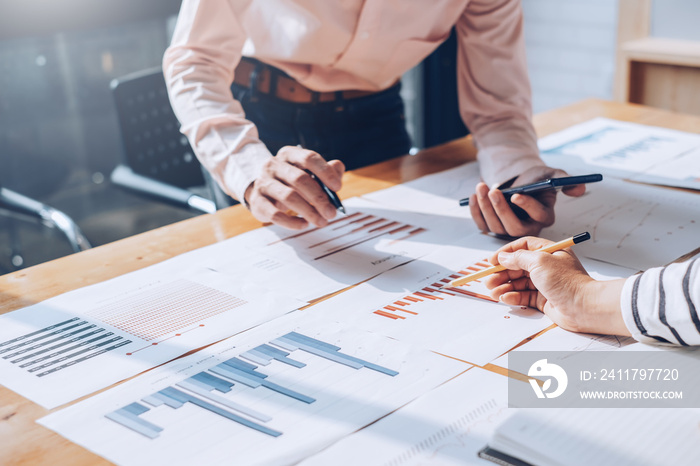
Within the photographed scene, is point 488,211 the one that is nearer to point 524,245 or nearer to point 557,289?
point 524,245

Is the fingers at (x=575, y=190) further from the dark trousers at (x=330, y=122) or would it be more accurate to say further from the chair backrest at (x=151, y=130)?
the chair backrest at (x=151, y=130)

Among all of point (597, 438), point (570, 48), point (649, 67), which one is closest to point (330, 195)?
point (597, 438)

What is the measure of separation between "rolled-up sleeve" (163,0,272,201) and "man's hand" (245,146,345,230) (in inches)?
3.9

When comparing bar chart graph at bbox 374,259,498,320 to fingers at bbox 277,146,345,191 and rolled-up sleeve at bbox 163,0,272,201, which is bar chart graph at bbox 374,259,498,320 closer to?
fingers at bbox 277,146,345,191

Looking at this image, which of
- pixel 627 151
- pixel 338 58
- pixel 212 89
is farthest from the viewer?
pixel 627 151

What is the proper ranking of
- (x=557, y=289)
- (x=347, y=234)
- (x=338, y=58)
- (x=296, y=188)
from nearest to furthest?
(x=557, y=289) → (x=296, y=188) → (x=347, y=234) → (x=338, y=58)

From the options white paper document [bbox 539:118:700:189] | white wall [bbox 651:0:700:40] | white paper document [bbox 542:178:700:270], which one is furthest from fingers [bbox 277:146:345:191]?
white wall [bbox 651:0:700:40]

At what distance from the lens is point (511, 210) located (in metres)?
1.11

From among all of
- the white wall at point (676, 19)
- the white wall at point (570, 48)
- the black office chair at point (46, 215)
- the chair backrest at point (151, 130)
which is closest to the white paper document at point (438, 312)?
the black office chair at point (46, 215)

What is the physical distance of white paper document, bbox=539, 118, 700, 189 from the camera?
4.65 ft

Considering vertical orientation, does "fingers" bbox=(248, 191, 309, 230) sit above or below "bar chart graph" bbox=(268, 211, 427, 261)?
above

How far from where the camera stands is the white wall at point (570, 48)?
3.13m

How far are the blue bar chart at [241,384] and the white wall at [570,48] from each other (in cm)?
269

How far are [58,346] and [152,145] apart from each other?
3.93 ft
